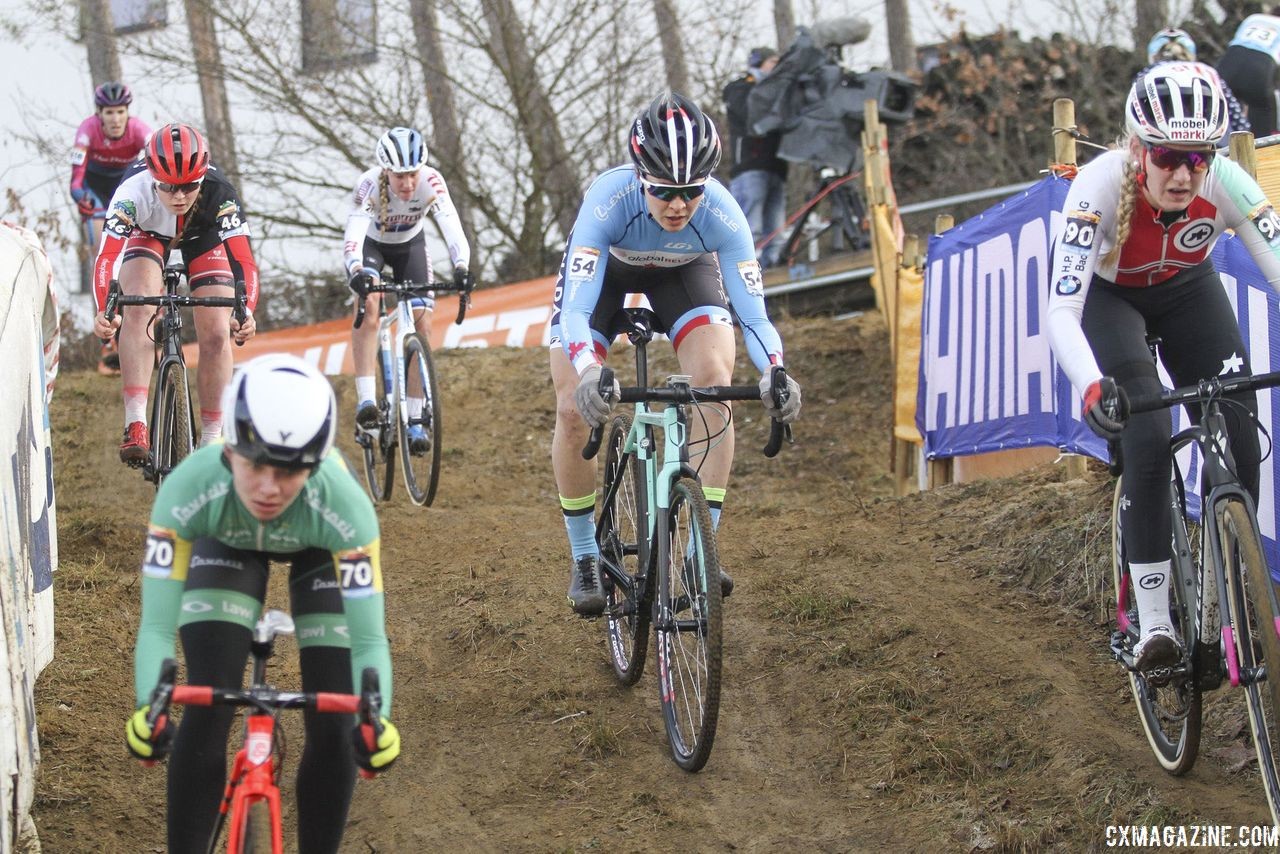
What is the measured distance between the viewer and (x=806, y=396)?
13.1 m

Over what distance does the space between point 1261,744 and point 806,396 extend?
891cm

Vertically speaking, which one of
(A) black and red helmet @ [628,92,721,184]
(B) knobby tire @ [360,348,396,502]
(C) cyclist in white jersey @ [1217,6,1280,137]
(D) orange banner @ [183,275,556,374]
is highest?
(C) cyclist in white jersey @ [1217,6,1280,137]

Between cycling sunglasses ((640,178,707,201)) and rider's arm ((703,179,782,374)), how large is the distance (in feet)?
0.87

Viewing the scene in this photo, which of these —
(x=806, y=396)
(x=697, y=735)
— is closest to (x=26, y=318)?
(x=697, y=735)

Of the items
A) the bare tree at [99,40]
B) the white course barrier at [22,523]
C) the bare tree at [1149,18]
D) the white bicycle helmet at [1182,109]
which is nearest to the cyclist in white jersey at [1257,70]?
the white bicycle helmet at [1182,109]

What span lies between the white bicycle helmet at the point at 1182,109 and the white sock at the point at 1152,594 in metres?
1.39

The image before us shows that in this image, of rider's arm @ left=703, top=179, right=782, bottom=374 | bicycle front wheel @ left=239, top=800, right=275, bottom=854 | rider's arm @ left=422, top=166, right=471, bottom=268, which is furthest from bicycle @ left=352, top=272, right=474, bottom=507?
bicycle front wheel @ left=239, top=800, right=275, bottom=854

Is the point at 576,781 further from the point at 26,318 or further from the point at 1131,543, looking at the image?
the point at 26,318

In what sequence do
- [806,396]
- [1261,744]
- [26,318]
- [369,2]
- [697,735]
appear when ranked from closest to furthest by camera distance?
[1261,744]
[697,735]
[26,318]
[806,396]
[369,2]

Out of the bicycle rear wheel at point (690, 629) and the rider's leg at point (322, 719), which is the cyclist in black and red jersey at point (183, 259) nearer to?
the bicycle rear wheel at point (690, 629)

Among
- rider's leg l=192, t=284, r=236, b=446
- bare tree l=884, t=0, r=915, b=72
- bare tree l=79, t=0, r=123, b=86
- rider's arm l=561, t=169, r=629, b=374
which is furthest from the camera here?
bare tree l=884, t=0, r=915, b=72

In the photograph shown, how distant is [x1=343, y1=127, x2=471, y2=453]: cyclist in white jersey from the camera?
953 cm

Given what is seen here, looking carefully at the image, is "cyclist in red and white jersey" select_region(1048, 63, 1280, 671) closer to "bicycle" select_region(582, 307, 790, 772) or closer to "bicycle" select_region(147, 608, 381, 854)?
"bicycle" select_region(582, 307, 790, 772)

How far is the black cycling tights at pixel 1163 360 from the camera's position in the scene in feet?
15.6
